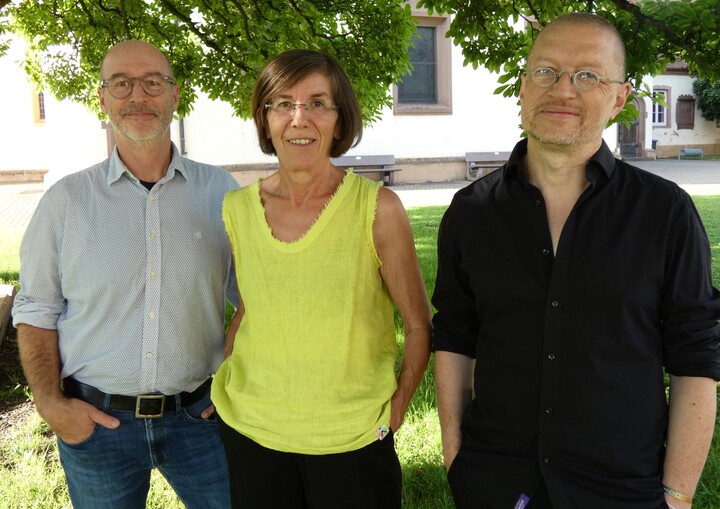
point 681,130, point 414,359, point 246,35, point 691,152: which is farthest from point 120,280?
point 681,130

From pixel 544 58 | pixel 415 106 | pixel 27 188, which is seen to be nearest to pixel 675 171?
pixel 415 106

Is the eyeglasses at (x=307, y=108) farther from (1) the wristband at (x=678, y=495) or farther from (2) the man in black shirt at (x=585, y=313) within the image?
(1) the wristband at (x=678, y=495)

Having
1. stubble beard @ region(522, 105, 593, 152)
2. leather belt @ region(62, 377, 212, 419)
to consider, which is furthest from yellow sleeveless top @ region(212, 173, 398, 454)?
stubble beard @ region(522, 105, 593, 152)

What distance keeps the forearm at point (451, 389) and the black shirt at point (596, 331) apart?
21 cm

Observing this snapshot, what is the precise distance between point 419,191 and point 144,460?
1985 centimetres

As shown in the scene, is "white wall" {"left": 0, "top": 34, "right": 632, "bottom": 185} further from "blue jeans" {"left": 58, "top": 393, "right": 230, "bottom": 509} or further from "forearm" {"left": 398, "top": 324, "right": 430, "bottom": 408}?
"forearm" {"left": 398, "top": 324, "right": 430, "bottom": 408}

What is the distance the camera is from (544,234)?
6.83ft

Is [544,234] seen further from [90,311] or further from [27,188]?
[27,188]

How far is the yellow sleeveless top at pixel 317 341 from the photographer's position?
229 cm

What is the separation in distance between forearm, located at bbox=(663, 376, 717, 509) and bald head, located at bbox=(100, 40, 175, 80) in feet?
6.87

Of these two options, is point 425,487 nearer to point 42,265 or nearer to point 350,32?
point 42,265

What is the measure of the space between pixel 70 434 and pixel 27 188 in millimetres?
23499

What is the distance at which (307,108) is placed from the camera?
2.36m

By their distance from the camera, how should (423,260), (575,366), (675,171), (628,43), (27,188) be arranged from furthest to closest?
(675,171) < (27,188) < (423,260) < (628,43) < (575,366)
